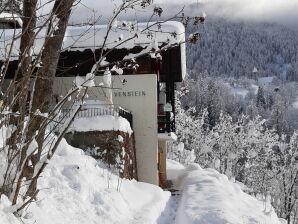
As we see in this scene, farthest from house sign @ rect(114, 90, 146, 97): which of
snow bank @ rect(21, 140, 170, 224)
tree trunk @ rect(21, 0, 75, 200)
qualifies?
tree trunk @ rect(21, 0, 75, 200)

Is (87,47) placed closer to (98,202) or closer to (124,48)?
(124,48)

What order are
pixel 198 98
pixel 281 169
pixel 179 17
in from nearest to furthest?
pixel 179 17 → pixel 281 169 → pixel 198 98

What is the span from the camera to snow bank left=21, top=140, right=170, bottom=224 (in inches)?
293

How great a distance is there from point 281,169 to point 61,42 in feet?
130

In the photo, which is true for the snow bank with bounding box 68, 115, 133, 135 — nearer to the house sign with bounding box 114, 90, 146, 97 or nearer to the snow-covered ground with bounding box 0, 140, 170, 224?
the snow-covered ground with bounding box 0, 140, 170, 224

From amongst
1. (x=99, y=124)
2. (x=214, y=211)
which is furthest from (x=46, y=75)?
(x=99, y=124)

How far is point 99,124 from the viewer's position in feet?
50.6

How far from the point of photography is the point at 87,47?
17.7 meters

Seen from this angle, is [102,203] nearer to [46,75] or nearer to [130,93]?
[46,75]

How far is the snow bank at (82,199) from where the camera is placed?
7.43 m

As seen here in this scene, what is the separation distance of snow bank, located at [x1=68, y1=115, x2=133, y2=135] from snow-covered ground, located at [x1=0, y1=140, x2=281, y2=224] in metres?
1.78

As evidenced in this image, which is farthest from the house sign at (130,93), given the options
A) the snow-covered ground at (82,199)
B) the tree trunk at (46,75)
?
the tree trunk at (46,75)

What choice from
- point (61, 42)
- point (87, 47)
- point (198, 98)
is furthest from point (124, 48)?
point (198, 98)

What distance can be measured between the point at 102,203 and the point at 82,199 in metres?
0.52
